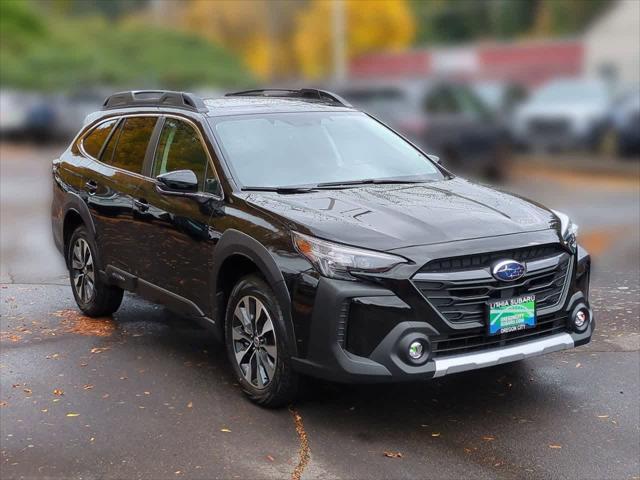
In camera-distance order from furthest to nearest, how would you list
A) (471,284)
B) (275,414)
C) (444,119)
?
(444,119), (275,414), (471,284)

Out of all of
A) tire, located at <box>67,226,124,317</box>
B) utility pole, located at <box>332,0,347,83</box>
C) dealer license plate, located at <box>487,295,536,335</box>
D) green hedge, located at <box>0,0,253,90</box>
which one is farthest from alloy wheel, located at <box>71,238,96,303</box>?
utility pole, located at <box>332,0,347,83</box>

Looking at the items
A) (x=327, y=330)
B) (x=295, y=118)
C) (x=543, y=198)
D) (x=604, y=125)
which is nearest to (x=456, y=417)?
(x=327, y=330)

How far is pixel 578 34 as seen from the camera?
48.5 meters

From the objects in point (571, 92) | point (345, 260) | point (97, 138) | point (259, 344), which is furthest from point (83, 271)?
point (571, 92)

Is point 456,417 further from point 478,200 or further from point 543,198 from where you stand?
point 543,198

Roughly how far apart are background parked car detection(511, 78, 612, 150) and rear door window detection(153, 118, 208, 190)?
16624mm

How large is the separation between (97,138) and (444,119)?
10053 mm

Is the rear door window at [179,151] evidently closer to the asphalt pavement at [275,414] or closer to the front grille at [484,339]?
the asphalt pavement at [275,414]

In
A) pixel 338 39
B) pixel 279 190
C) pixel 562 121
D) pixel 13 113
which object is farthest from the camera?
pixel 338 39

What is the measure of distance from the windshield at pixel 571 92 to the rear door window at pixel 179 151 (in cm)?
1854

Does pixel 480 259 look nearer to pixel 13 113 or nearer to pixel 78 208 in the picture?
pixel 78 208

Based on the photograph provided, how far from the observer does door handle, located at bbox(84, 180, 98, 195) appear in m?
7.20

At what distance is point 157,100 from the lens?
700 centimetres

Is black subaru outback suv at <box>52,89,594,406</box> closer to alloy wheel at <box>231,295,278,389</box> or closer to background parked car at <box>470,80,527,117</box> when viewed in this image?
alloy wheel at <box>231,295,278,389</box>
